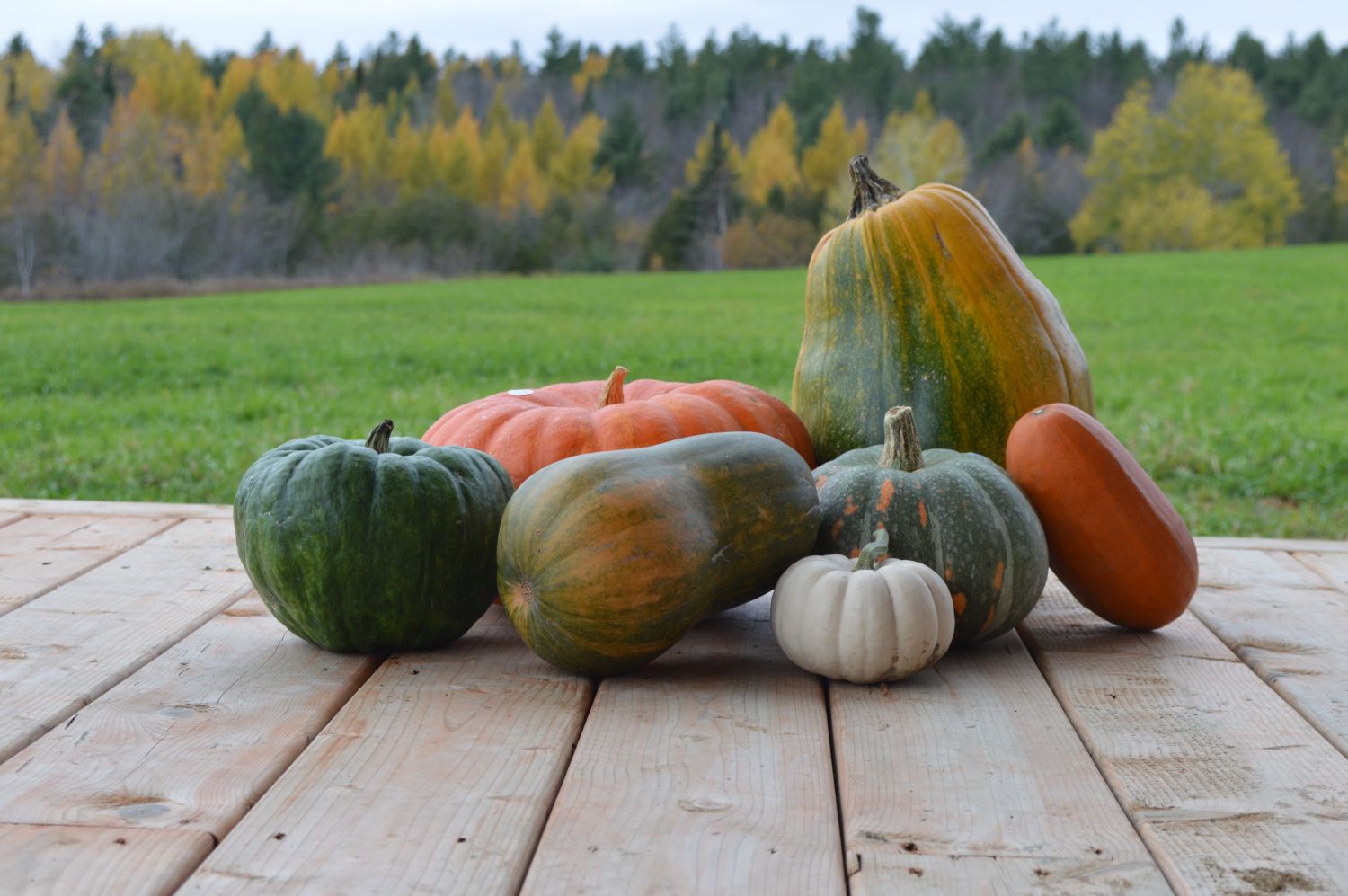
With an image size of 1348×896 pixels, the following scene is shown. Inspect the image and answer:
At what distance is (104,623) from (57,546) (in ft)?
2.22

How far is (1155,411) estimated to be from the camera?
24.2ft

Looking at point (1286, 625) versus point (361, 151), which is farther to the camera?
point (361, 151)

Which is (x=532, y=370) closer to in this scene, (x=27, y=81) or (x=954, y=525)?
(x=954, y=525)

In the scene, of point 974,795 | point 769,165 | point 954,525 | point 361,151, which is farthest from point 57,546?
point 769,165

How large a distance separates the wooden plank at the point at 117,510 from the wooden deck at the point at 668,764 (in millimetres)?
780

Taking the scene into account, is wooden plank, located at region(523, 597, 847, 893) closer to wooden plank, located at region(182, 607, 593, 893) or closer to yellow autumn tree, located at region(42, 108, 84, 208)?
wooden plank, located at region(182, 607, 593, 893)

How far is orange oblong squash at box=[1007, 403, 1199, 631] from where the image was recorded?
208 cm

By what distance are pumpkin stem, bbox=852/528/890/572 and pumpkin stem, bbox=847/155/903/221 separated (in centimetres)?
105

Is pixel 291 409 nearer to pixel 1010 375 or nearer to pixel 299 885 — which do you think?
pixel 1010 375

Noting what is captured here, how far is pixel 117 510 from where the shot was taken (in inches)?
121

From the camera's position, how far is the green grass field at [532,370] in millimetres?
5488

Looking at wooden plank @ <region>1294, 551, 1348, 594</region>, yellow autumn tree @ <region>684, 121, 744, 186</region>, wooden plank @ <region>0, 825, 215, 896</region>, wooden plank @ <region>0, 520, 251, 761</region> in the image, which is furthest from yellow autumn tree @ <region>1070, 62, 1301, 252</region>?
wooden plank @ <region>0, 825, 215, 896</region>

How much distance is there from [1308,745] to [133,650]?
170 centimetres

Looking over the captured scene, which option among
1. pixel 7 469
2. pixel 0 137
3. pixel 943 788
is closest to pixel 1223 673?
pixel 943 788
